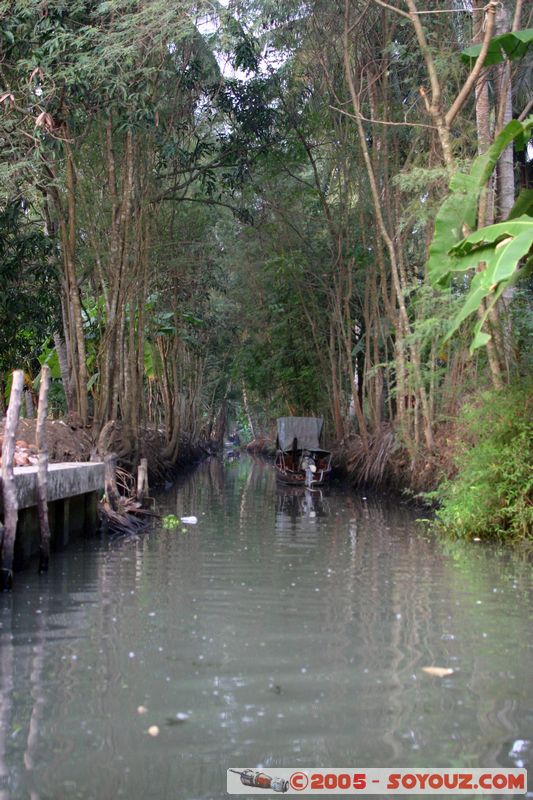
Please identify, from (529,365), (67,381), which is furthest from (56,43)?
(529,365)

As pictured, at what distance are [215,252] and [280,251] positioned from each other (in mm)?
2898

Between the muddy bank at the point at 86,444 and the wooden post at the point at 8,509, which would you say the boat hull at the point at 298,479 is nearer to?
the muddy bank at the point at 86,444

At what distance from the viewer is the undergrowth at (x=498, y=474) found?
1192cm

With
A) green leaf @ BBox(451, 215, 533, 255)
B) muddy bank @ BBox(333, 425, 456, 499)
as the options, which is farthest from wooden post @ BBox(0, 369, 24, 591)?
muddy bank @ BBox(333, 425, 456, 499)

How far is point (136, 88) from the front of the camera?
1568 cm

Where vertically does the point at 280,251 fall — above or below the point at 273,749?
above

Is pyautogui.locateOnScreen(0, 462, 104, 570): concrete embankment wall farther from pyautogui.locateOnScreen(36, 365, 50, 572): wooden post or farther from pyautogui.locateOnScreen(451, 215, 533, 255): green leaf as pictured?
pyautogui.locateOnScreen(451, 215, 533, 255): green leaf

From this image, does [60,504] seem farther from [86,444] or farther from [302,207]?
[302,207]

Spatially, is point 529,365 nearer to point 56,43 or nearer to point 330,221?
point 56,43

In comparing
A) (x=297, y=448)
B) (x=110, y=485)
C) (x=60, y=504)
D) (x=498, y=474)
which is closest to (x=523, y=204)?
(x=498, y=474)

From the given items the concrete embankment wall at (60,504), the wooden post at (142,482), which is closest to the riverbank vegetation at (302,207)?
the wooden post at (142,482)

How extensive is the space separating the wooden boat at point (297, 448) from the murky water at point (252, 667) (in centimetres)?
1450

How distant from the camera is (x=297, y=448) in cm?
2745

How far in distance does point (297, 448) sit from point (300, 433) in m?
0.53
